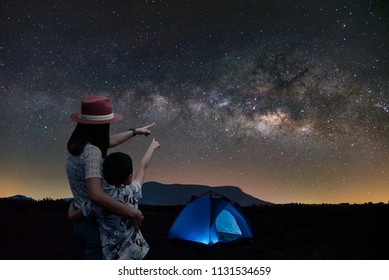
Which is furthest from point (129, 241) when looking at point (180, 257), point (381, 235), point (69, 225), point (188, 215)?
point (69, 225)

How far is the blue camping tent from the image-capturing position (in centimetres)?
755

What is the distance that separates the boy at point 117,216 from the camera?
2.16m

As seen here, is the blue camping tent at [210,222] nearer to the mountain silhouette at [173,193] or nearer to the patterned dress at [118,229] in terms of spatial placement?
the patterned dress at [118,229]

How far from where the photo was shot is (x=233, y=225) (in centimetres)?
786

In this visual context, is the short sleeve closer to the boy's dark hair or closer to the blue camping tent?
the boy's dark hair

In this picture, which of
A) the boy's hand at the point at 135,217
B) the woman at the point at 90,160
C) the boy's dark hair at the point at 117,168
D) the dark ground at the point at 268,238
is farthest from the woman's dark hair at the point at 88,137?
the dark ground at the point at 268,238

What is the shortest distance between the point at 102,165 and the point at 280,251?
6.08 metres

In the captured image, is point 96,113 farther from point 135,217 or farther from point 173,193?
point 173,193

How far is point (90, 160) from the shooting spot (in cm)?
214

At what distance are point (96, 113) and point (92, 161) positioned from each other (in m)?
0.31

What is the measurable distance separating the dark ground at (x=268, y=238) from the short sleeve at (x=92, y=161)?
5.16 meters

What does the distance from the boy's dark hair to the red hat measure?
24 cm

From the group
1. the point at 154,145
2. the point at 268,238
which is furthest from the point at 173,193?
the point at 154,145
